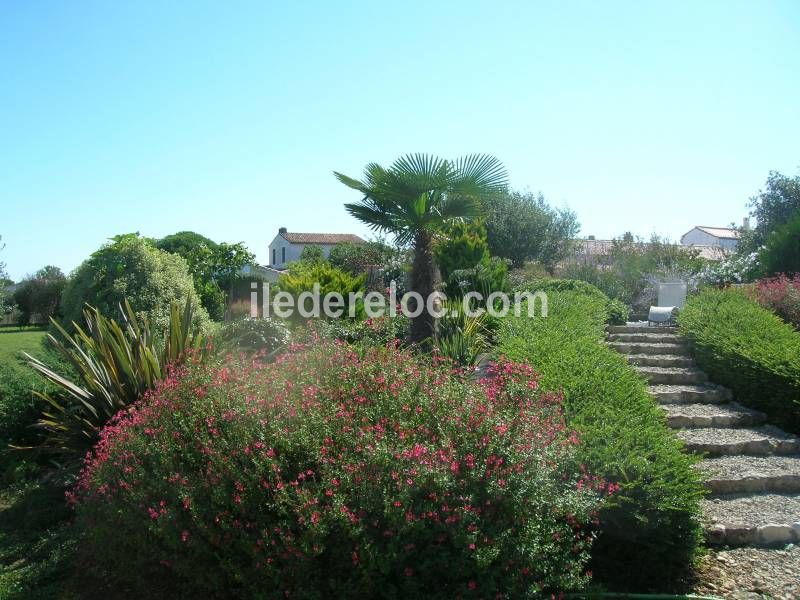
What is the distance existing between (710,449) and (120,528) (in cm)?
537

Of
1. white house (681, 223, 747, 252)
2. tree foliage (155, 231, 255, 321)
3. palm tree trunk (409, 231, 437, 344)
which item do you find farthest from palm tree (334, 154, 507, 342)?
white house (681, 223, 747, 252)

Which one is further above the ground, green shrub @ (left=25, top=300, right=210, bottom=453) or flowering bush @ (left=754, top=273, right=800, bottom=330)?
flowering bush @ (left=754, top=273, right=800, bottom=330)

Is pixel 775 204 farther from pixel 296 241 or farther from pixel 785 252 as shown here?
pixel 296 241

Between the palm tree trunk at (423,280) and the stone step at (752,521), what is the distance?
4760 millimetres

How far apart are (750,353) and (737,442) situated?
1776 mm

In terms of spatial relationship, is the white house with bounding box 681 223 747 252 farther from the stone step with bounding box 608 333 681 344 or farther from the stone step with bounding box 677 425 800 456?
the stone step with bounding box 677 425 800 456

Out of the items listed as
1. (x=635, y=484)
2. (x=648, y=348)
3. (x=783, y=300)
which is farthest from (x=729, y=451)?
(x=783, y=300)

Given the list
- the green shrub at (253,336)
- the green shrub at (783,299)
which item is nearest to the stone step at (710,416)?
the green shrub at (783,299)

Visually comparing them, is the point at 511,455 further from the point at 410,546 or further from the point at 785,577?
the point at 785,577

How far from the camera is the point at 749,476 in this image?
5.67m

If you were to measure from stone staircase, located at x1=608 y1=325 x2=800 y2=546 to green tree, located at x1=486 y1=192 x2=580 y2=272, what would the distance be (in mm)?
15110

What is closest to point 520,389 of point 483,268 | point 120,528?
point 120,528

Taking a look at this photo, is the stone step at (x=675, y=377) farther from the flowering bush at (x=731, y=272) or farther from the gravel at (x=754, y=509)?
the flowering bush at (x=731, y=272)

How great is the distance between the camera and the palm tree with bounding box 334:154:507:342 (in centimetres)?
973
